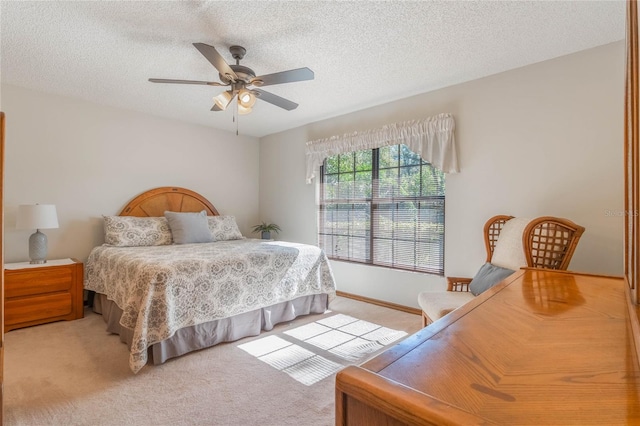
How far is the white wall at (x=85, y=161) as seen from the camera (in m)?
3.22

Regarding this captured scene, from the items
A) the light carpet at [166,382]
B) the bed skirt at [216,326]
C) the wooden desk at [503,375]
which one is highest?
the wooden desk at [503,375]

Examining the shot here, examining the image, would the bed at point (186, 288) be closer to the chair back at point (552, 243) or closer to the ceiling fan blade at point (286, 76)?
the ceiling fan blade at point (286, 76)

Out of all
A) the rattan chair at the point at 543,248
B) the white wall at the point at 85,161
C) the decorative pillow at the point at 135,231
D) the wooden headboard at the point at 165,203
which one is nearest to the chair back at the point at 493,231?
the rattan chair at the point at 543,248

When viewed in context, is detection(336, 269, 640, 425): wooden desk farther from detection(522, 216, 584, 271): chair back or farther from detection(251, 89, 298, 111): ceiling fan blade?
detection(251, 89, 298, 111): ceiling fan blade

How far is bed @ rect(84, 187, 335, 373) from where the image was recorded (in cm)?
223

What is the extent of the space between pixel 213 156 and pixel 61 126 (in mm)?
1810

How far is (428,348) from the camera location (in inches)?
24.5

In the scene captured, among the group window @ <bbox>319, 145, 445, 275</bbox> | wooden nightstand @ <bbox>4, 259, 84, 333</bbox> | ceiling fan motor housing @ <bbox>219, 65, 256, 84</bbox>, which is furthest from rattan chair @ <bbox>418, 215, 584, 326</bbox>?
wooden nightstand @ <bbox>4, 259, 84, 333</bbox>

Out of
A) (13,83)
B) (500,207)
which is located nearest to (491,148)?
(500,207)

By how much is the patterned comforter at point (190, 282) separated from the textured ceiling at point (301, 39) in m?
Result: 1.69

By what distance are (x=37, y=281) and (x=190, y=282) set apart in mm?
1770

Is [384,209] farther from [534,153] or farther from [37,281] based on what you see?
[37,281]

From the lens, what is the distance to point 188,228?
3.81 metres

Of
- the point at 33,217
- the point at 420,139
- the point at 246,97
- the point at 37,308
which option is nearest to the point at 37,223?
the point at 33,217
